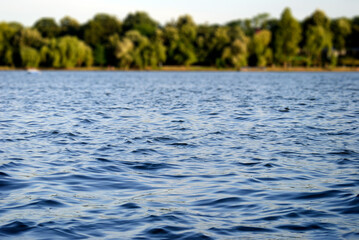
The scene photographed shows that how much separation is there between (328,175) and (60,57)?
13394 centimetres

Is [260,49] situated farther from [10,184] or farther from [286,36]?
[10,184]

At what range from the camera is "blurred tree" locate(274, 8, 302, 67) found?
15650 centimetres

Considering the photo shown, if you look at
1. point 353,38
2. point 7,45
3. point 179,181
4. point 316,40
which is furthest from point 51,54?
point 179,181

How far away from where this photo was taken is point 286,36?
15675 cm

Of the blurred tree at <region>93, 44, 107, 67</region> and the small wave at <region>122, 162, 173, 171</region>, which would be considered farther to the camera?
the blurred tree at <region>93, 44, 107, 67</region>

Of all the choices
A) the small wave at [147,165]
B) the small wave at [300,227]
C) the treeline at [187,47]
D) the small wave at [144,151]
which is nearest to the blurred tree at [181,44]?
the treeline at [187,47]

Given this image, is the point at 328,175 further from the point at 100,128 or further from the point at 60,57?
the point at 60,57

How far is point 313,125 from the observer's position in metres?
24.7

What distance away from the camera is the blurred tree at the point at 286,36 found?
156500 millimetres

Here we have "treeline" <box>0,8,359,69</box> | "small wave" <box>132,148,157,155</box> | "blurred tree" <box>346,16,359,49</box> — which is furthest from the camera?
"blurred tree" <box>346,16,359,49</box>

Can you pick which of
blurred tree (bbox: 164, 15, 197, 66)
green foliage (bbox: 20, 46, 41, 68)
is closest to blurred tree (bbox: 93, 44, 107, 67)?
blurred tree (bbox: 164, 15, 197, 66)

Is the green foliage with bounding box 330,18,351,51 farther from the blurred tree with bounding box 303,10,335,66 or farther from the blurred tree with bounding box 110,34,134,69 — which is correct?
the blurred tree with bounding box 110,34,134,69

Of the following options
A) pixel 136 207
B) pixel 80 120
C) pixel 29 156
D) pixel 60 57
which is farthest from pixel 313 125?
pixel 60 57

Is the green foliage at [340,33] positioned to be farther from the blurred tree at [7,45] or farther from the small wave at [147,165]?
the small wave at [147,165]
